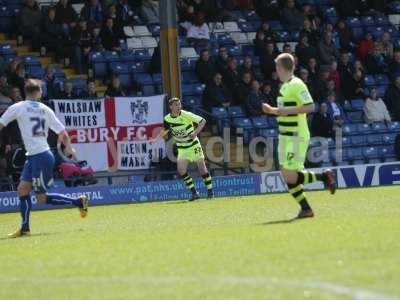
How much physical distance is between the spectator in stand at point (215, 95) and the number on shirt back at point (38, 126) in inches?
464

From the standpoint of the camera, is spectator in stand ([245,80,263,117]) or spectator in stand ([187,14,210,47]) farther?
spectator in stand ([187,14,210,47])

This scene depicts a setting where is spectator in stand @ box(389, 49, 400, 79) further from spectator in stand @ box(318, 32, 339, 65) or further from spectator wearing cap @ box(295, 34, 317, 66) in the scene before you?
spectator wearing cap @ box(295, 34, 317, 66)

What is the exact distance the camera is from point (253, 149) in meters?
26.8

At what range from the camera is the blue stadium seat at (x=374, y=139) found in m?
28.4

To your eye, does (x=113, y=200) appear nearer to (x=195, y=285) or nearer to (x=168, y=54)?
(x=168, y=54)

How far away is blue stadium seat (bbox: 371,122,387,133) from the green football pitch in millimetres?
11369

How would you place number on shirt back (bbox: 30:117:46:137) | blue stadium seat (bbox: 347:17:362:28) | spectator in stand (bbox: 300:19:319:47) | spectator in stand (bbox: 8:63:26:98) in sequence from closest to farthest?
number on shirt back (bbox: 30:117:46:137), spectator in stand (bbox: 8:63:26:98), spectator in stand (bbox: 300:19:319:47), blue stadium seat (bbox: 347:17:362:28)

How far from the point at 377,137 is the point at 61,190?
336 inches

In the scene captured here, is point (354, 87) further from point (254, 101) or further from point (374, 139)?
point (254, 101)

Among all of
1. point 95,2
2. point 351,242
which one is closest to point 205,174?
point 95,2

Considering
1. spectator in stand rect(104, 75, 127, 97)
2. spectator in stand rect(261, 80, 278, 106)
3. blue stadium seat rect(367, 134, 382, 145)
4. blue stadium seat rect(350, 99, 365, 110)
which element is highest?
spectator in stand rect(104, 75, 127, 97)

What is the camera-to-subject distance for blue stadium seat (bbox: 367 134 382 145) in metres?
28.4

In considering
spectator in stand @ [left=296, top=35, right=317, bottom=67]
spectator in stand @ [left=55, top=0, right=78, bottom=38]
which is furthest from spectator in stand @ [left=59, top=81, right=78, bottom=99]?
spectator in stand @ [left=296, top=35, right=317, bottom=67]

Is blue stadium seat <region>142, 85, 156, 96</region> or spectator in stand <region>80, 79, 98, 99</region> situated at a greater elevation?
spectator in stand <region>80, 79, 98, 99</region>
